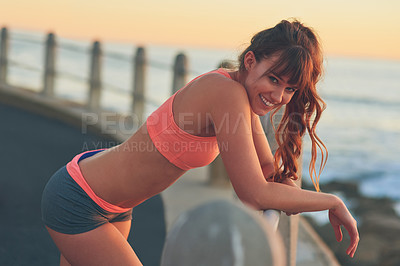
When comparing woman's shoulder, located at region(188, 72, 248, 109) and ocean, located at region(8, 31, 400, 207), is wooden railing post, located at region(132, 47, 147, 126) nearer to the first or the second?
ocean, located at region(8, 31, 400, 207)

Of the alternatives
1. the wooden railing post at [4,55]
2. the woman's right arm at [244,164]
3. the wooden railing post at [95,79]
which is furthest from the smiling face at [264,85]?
the wooden railing post at [4,55]

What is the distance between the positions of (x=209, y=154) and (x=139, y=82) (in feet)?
20.3

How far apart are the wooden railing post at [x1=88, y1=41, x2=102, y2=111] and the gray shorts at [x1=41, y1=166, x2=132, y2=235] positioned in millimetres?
7104

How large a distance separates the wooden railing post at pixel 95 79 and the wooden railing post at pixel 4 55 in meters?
3.54

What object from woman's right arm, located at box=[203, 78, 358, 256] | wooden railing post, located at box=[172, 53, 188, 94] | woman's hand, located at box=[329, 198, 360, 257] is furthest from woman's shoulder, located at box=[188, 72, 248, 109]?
wooden railing post, located at box=[172, 53, 188, 94]

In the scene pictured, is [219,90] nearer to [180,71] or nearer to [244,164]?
[244,164]

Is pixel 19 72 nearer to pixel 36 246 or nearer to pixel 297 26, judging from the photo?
pixel 36 246

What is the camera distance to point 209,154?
1.88 meters

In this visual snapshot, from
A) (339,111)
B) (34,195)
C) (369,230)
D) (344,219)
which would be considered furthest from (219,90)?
(339,111)

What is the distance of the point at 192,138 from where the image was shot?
1797mm

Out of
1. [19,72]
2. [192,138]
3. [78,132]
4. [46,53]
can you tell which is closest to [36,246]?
[192,138]

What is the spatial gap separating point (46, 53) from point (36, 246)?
23.0 feet

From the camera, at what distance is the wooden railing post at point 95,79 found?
29.2 ft

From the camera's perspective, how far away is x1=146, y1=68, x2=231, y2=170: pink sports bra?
180 centimetres
